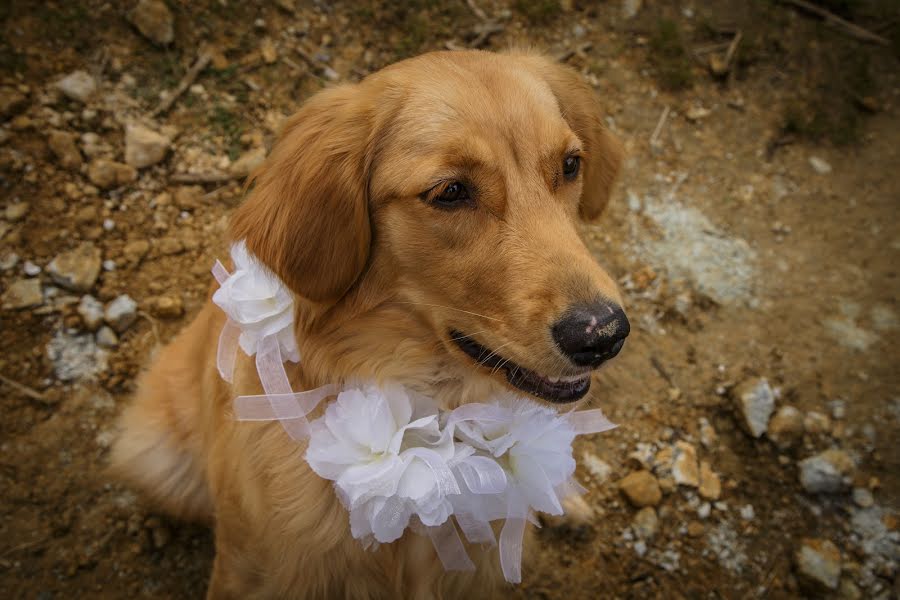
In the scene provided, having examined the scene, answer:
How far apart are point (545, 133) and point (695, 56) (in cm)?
323

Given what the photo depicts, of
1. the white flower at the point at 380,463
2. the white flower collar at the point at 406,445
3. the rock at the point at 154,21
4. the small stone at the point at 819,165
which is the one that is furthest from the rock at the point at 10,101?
the small stone at the point at 819,165

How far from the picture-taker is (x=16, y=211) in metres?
3.45

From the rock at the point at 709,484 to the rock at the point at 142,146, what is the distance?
3693mm

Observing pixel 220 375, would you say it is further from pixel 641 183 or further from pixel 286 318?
pixel 641 183

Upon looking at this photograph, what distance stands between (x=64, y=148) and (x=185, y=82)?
2.71 feet

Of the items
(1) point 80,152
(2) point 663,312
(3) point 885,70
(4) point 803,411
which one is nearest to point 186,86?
(1) point 80,152

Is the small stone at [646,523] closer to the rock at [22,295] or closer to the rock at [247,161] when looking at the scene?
the rock at [247,161]

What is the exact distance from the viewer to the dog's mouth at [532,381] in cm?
198

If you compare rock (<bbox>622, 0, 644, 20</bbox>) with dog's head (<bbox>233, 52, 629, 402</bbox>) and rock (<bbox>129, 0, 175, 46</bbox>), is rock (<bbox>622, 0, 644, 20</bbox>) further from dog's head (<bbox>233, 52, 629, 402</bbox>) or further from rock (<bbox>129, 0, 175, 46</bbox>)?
rock (<bbox>129, 0, 175, 46</bbox>)

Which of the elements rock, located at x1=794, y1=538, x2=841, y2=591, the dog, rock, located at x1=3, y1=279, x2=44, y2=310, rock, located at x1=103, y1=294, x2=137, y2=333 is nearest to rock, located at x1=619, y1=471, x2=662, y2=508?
rock, located at x1=794, y1=538, x2=841, y2=591

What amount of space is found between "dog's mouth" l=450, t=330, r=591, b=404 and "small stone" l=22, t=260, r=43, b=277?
2.67 metres

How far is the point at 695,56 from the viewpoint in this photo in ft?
15.2

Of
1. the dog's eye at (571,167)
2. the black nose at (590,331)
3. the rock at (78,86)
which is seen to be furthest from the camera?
Answer: the rock at (78,86)

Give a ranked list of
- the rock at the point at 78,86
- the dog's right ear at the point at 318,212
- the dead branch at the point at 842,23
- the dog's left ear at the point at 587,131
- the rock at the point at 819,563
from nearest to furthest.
Result: the dog's right ear at the point at 318,212
the dog's left ear at the point at 587,131
the rock at the point at 819,563
the rock at the point at 78,86
the dead branch at the point at 842,23
